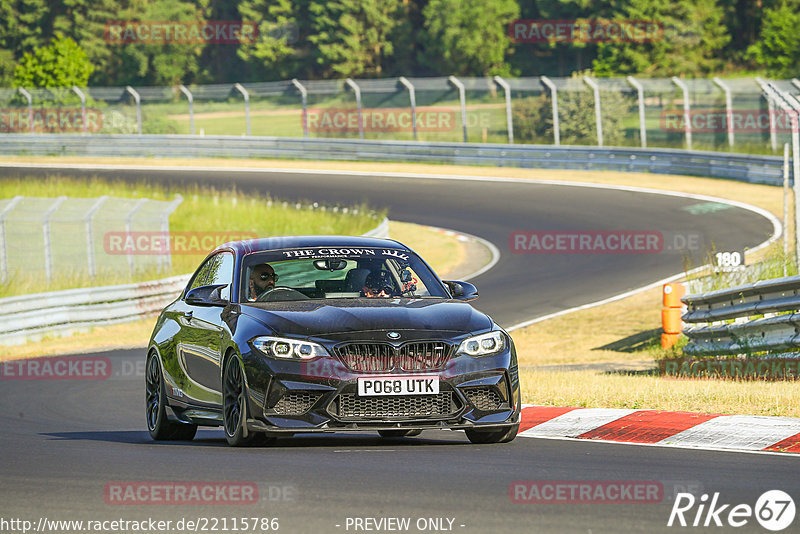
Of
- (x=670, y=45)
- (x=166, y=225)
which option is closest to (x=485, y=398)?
(x=166, y=225)

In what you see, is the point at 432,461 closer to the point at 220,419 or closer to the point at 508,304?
the point at 220,419

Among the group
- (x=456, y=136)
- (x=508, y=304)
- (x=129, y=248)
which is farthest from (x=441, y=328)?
(x=456, y=136)

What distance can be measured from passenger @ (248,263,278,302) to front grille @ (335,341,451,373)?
133 cm

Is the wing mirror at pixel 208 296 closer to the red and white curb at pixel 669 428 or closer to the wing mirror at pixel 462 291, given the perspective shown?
the wing mirror at pixel 462 291

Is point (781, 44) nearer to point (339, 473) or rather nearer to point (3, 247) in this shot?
point (3, 247)

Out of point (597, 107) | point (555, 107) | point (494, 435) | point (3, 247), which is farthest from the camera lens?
point (555, 107)

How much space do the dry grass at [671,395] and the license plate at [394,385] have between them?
2778 millimetres

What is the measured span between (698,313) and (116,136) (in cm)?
4112

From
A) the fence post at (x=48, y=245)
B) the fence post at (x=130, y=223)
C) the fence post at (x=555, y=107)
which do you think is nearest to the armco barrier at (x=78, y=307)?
the fence post at (x=130, y=223)

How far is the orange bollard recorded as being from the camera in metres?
18.0

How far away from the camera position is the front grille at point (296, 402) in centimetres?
843

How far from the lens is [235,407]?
8820 mm

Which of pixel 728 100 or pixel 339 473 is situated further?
pixel 728 100

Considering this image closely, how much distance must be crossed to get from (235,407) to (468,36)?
279 feet
